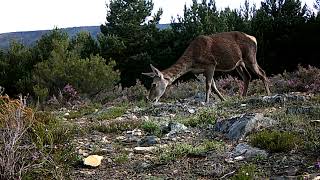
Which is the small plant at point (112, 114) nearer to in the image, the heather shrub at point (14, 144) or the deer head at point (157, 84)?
the deer head at point (157, 84)

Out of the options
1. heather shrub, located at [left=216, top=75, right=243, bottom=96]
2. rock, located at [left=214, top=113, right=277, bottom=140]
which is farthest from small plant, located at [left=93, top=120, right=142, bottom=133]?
heather shrub, located at [left=216, top=75, right=243, bottom=96]

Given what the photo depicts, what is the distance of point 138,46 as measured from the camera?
35.1m

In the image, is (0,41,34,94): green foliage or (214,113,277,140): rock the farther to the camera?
(0,41,34,94): green foliage

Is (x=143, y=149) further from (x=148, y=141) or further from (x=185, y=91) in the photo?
(x=185, y=91)

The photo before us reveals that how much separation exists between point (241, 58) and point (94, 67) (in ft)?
31.1

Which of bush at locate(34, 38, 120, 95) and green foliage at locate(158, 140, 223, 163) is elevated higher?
green foliage at locate(158, 140, 223, 163)

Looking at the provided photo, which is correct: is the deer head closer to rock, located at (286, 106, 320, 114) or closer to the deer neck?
the deer neck

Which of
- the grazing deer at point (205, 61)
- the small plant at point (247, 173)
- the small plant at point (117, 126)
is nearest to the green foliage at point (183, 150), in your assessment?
the small plant at point (247, 173)

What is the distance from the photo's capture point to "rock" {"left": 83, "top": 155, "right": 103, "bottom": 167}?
241 inches

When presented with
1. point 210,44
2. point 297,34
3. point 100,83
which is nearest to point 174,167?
point 210,44

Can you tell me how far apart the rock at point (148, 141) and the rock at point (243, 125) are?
99 cm

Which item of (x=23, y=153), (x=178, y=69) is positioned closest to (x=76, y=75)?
(x=178, y=69)

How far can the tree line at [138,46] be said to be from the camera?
70.3 ft

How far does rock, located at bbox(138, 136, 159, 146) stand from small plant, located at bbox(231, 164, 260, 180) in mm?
1818
